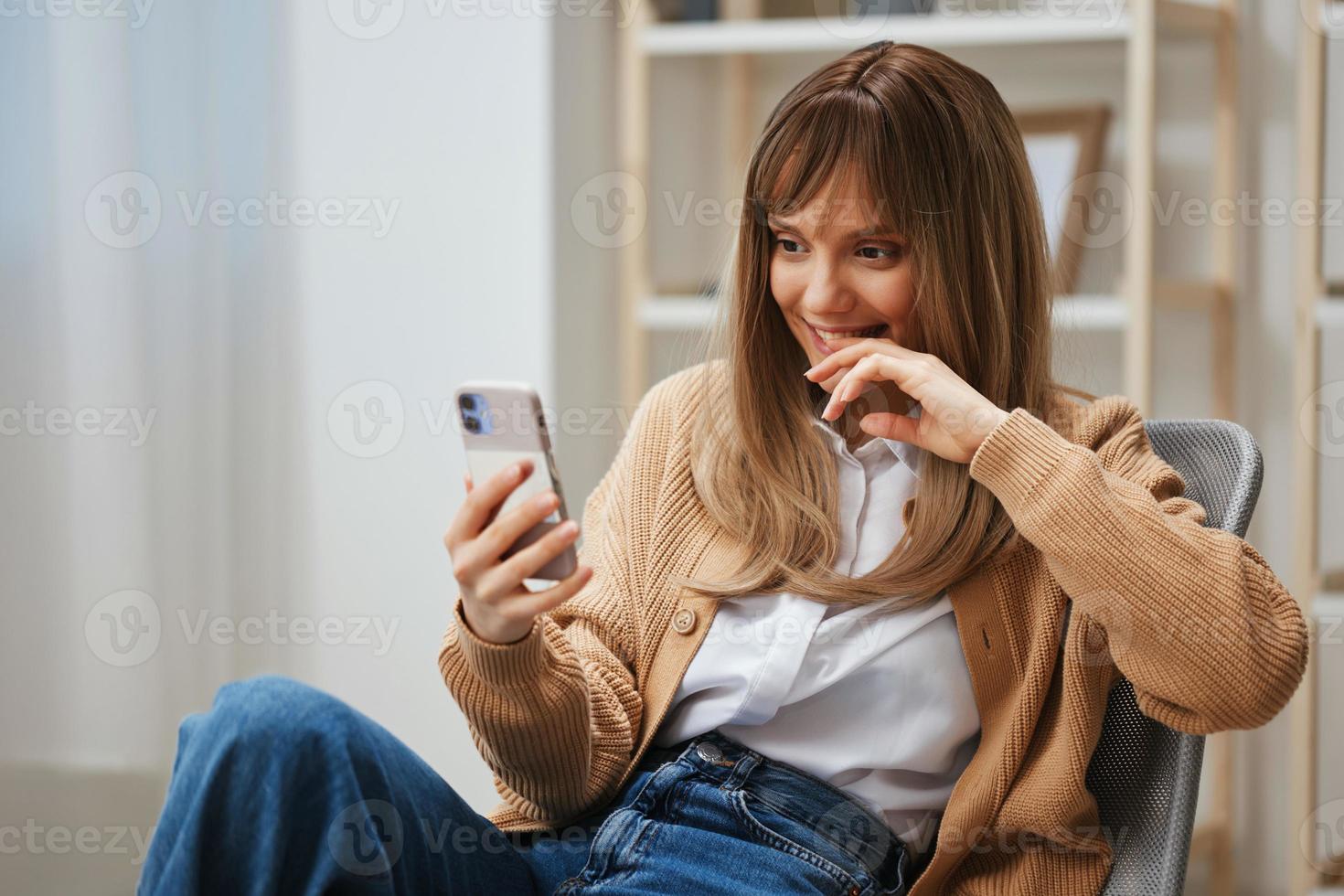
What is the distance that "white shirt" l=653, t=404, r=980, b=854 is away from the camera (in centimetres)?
117

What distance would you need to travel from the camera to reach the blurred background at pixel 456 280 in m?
1.83

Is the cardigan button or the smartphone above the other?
the smartphone

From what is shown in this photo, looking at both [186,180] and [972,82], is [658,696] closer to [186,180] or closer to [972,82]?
[972,82]

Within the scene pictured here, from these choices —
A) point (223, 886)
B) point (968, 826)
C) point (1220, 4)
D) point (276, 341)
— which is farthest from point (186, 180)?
point (1220, 4)

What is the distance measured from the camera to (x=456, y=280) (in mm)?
2186

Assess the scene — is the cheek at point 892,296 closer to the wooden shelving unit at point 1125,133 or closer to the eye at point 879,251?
the eye at point 879,251

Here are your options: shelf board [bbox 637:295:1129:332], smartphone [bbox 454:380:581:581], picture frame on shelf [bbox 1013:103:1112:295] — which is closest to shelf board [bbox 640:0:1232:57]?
picture frame on shelf [bbox 1013:103:1112:295]

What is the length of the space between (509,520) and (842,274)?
41cm

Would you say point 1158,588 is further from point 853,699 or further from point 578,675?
point 578,675

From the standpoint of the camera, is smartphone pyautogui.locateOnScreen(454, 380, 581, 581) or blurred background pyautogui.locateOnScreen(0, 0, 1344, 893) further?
blurred background pyautogui.locateOnScreen(0, 0, 1344, 893)

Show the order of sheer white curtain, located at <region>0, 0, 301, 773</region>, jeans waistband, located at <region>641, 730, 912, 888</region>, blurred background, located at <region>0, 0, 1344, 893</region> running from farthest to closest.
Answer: blurred background, located at <region>0, 0, 1344, 893</region>
sheer white curtain, located at <region>0, 0, 301, 773</region>
jeans waistband, located at <region>641, 730, 912, 888</region>

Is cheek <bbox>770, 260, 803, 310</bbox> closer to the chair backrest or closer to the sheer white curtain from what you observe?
the chair backrest

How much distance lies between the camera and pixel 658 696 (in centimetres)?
122

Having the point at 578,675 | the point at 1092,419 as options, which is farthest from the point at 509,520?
the point at 1092,419
